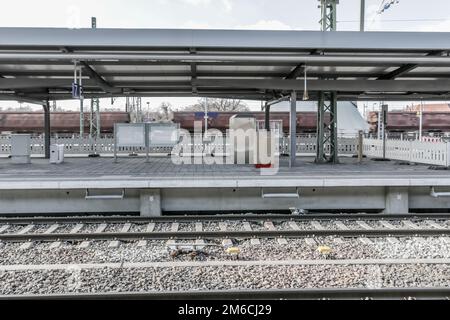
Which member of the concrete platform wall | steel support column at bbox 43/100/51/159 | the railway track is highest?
steel support column at bbox 43/100/51/159

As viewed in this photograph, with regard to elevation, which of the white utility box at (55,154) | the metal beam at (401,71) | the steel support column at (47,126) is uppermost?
the metal beam at (401,71)

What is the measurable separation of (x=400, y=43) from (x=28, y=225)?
10313 millimetres

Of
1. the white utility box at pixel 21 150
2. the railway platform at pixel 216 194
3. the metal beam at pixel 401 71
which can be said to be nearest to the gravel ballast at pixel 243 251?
the railway platform at pixel 216 194

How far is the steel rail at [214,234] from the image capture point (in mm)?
7273

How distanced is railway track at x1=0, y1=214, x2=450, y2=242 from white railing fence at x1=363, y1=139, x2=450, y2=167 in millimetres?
5527

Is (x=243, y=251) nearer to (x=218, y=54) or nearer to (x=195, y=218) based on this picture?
(x=195, y=218)

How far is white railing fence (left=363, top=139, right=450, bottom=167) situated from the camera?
44.7 feet

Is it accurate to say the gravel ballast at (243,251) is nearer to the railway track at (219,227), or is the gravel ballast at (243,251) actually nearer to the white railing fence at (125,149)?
the railway track at (219,227)

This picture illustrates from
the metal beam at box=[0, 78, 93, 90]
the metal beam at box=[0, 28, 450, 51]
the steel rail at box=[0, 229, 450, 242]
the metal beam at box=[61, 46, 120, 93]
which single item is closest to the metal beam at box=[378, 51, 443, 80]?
the metal beam at box=[0, 28, 450, 51]

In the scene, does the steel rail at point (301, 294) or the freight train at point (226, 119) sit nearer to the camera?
the steel rail at point (301, 294)

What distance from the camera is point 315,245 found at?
6934 mm

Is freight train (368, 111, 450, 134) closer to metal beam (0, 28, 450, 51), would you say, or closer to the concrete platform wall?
metal beam (0, 28, 450, 51)

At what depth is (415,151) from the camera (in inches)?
603
